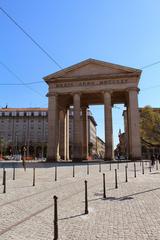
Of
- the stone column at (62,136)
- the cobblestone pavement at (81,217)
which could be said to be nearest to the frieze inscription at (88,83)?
the stone column at (62,136)

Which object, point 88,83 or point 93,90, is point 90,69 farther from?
point 93,90

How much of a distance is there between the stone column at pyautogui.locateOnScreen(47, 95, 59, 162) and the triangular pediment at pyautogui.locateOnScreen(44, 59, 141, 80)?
491 cm

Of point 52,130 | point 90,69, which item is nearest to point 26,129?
point 52,130

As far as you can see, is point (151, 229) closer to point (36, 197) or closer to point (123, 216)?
point (123, 216)

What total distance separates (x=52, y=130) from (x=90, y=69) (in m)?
14.2

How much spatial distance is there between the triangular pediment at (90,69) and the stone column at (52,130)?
4909mm

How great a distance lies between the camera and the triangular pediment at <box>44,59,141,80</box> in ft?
176

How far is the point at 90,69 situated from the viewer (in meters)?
55.4

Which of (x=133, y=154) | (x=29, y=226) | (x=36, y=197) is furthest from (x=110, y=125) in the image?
(x=29, y=226)

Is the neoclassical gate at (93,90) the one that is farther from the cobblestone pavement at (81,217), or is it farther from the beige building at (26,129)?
the beige building at (26,129)

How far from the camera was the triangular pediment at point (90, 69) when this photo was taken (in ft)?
176

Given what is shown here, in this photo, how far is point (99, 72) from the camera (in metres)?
54.6

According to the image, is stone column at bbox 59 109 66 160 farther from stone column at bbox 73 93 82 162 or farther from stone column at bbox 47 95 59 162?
stone column at bbox 73 93 82 162

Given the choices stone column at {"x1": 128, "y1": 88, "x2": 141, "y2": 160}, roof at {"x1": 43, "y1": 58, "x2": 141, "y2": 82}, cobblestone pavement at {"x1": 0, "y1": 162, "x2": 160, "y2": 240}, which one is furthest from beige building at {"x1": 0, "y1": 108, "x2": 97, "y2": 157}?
cobblestone pavement at {"x1": 0, "y1": 162, "x2": 160, "y2": 240}
